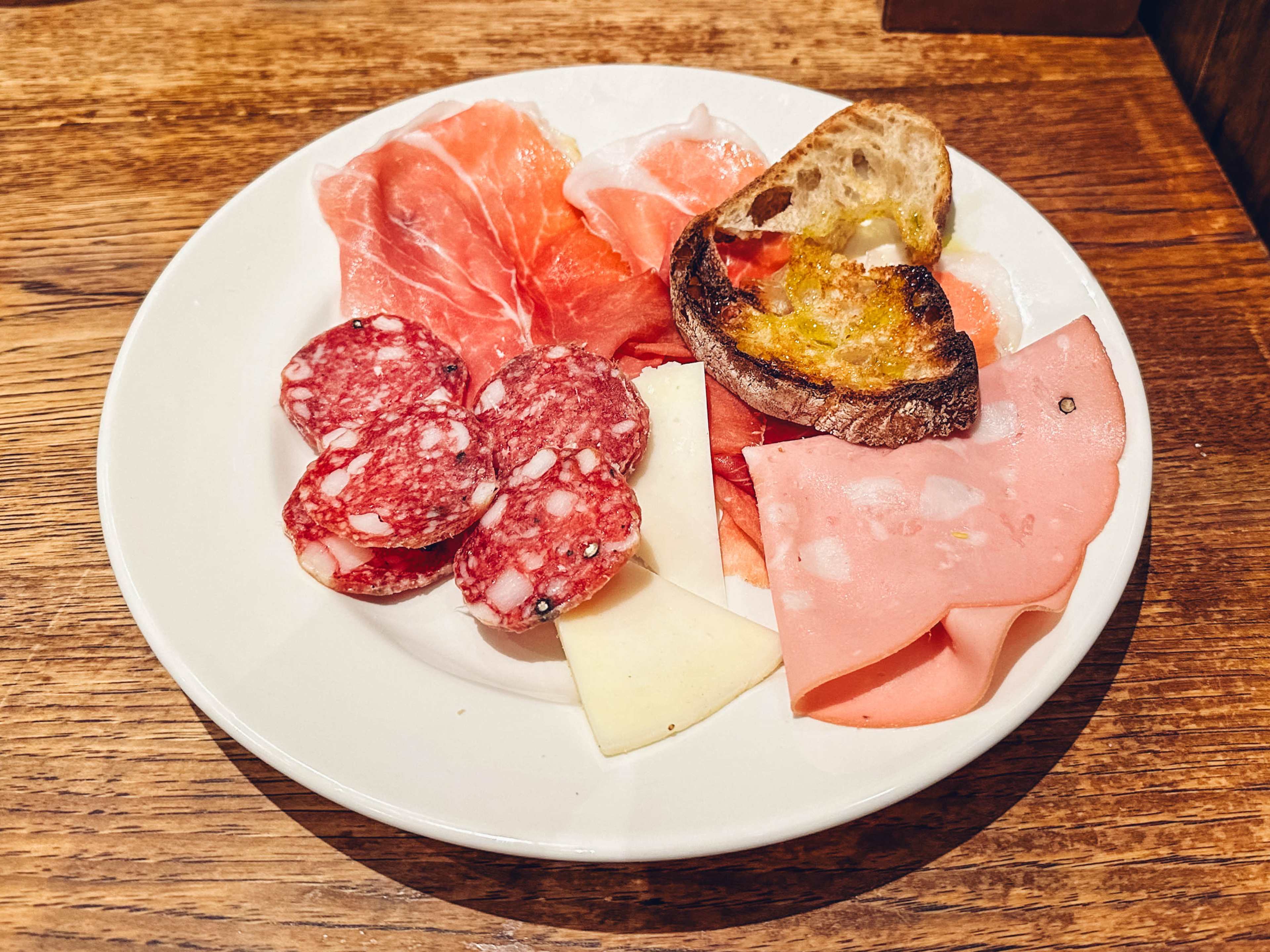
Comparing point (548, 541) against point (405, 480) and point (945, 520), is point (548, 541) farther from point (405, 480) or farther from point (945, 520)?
point (945, 520)

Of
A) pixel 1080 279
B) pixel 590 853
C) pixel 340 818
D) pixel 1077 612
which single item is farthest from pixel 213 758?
pixel 1080 279

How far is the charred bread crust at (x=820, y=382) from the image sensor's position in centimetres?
140

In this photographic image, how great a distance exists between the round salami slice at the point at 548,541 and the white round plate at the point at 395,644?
0.12 meters

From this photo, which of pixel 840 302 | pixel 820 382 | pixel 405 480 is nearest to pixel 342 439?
pixel 405 480

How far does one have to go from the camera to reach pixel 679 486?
1.44 meters

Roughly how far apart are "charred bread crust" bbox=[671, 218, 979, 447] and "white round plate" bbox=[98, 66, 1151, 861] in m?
0.23

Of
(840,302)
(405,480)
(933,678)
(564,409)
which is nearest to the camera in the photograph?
(933,678)

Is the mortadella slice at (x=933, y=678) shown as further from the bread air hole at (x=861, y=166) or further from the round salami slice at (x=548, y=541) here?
the bread air hole at (x=861, y=166)

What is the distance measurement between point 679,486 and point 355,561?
0.52 meters

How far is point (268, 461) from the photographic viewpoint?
1467 mm

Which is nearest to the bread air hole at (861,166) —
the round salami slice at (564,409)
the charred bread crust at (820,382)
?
the charred bread crust at (820,382)

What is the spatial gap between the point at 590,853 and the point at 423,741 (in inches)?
10.7

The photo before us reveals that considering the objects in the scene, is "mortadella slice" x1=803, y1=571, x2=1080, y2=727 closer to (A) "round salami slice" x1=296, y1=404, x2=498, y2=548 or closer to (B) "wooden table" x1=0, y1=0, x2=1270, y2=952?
(B) "wooden table" x1=0, y1=0, x2=1270, y2=952

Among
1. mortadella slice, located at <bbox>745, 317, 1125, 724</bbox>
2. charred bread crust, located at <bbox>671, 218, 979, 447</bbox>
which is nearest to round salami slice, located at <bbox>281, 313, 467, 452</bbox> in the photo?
charred bread crust, located at <bbox>671, 218, 979, 447</bbox>
